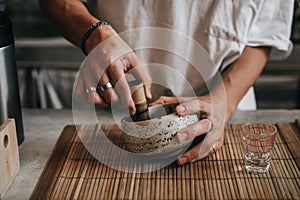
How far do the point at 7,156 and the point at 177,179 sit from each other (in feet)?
1.06

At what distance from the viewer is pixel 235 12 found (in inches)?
44.3

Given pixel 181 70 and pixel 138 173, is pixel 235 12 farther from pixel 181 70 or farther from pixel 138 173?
pixel 138 173

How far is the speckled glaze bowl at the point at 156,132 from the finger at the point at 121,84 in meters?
0.04

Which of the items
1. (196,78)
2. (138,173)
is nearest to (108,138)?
(138,173)

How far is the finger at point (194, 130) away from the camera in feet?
2.95

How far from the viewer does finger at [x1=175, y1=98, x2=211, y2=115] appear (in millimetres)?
897

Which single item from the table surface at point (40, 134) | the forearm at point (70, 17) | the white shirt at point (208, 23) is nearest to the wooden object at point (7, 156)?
the table surface at point (40, 134)

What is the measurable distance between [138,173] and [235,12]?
479mm

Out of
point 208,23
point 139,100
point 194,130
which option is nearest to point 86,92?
point 139,100

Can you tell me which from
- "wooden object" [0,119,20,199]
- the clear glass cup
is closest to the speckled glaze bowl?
the clear glass cup

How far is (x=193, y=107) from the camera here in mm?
922

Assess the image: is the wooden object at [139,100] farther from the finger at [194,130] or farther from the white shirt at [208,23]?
the white shirt at [208,23]

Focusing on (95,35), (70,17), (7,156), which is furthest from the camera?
(70,17)

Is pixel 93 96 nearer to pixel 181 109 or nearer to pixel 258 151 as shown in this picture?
pixel 181 109
